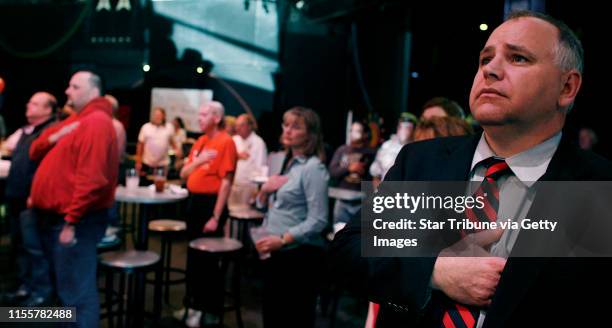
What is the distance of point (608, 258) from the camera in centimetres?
90

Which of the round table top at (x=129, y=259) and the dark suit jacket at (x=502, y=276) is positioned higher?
the dark suit jacket at (x=502, y=276)

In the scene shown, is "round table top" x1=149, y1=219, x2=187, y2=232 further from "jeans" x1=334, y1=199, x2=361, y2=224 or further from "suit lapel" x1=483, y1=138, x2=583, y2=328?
"suit lapel" x1=483, y1=138, x2=583, y2=328

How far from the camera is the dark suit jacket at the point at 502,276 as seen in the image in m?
0.89

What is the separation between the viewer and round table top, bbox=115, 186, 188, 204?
125 inches

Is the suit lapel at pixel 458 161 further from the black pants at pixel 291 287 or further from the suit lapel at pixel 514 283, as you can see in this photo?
the black pants at pixel 291 287

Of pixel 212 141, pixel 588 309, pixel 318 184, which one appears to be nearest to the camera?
pixel 588 309

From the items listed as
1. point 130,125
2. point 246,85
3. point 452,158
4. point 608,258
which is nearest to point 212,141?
point 452,158

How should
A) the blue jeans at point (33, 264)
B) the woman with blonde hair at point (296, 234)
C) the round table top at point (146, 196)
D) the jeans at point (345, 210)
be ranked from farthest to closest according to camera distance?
1. the jeans at point (345, 210)
2. the blue jeans at point (33, 264)
3. the round table top at point (146, 196)
4. the woman with blonde hair at point (296, 234)

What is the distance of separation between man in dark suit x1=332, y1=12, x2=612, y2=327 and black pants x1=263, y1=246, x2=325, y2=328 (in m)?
1.60

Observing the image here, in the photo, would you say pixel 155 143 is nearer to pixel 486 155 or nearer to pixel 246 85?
pixel 246 85

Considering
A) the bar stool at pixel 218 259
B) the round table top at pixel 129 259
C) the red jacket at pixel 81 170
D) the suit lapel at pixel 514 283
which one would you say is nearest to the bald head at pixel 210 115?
the bar stool at pixel 218 259

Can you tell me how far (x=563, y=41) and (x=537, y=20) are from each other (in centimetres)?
7

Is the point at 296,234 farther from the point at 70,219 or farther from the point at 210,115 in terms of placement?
the point at 210,115

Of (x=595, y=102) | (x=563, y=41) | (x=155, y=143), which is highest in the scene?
(x=595, y=102)
